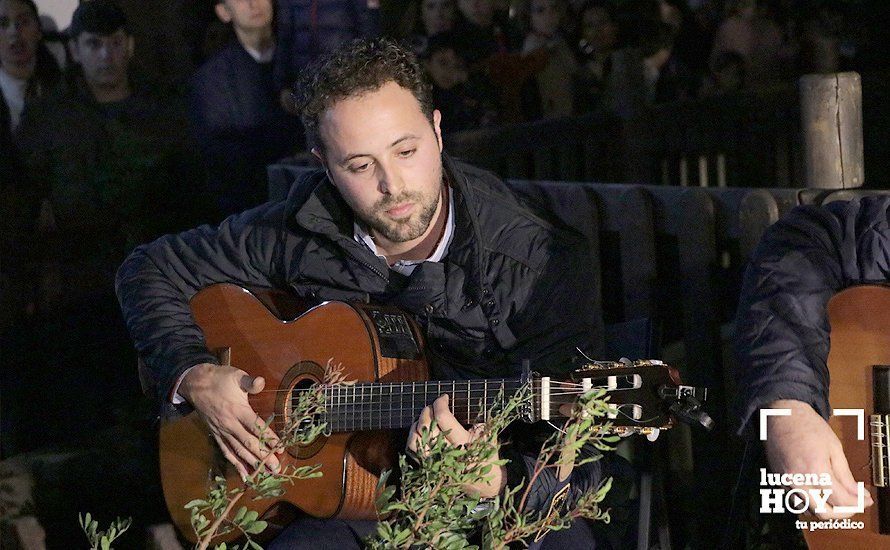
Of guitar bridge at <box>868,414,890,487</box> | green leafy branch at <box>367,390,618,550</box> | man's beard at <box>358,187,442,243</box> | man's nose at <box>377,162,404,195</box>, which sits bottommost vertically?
guitar bridge at <box>868,414,890,487</box>

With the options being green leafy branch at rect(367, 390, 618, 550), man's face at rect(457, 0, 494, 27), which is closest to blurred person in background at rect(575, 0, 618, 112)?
man's face at rect(457, 0, 494, 27)

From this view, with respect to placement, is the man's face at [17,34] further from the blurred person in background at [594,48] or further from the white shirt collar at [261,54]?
the blurred person in background at [594,48]

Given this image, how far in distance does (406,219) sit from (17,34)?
297cm

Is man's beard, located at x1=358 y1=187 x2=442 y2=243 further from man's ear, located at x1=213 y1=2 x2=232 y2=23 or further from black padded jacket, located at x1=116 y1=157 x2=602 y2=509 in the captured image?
man's ear, located at x1=213 y1=2 x2=232 y2=23

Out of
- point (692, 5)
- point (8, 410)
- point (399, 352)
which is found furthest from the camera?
point (692, 5)

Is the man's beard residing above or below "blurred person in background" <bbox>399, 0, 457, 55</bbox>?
below

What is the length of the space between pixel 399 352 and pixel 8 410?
2.77 meters

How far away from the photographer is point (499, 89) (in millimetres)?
7266

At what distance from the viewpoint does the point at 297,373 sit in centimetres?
351

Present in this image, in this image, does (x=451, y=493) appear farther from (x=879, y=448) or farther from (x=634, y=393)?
(x=879, y=448)

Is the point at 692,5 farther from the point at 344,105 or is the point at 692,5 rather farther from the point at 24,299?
the point at 344,105

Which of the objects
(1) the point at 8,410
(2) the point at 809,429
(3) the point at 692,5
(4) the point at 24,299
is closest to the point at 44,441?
(1) the point at 8,410

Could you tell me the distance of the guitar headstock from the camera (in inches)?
111

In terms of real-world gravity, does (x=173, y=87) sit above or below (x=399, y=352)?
above
